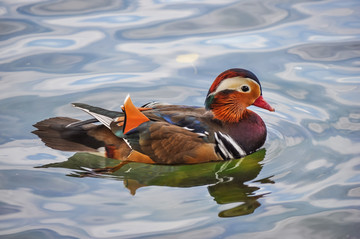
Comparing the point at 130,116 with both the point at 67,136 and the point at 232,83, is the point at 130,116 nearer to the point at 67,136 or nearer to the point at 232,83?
the point at 67,136

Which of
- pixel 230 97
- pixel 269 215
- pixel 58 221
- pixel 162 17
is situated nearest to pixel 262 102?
pixel 230 97

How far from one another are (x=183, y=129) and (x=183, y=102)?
4.09 ft

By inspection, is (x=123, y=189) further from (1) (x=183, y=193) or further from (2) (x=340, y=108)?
(2) (x=340, y=108)

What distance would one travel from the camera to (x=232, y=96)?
20.4 ft

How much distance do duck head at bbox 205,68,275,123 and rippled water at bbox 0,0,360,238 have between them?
0.48 metres

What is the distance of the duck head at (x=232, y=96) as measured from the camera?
611 cm

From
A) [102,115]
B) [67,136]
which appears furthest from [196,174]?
[67,136]

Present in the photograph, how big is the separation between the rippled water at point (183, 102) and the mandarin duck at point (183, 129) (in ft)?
0.45

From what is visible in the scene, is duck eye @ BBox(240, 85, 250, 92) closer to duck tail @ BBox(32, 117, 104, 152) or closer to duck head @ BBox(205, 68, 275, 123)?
duck head @ BBox(205, 68, 275, 123)

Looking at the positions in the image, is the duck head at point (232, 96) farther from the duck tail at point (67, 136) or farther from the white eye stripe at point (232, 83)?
the duck tail at point (67, 136)

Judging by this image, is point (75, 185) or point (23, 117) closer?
point (75, 185)

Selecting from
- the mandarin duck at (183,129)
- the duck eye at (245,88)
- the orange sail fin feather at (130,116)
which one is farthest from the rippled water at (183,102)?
the duck eye at (245,88)

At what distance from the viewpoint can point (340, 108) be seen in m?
6.96

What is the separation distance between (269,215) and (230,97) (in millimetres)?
1583
